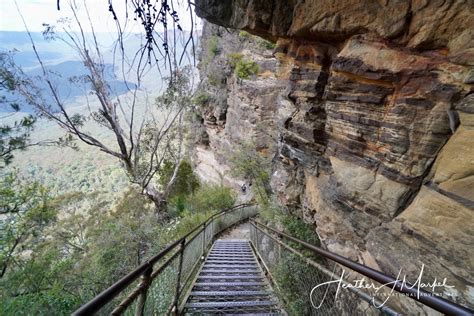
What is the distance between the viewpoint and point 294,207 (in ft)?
18.3

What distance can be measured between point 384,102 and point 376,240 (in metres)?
1.50

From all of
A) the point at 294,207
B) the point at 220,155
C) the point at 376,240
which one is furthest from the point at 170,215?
the point at 376,240

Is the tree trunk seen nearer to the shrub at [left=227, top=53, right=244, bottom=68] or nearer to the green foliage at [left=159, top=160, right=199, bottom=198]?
the green foliage at [left=159, top=160, right=199, bottom=198]

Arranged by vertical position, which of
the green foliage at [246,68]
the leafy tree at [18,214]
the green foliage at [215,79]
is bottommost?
the leafy tree at [18,214]

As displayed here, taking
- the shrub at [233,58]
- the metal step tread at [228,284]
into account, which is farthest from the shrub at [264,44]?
the metal step tread at [228,284]

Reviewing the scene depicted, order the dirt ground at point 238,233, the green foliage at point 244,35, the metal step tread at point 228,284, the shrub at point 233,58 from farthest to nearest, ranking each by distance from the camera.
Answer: the shrub at point 233,58
the green foliage at point 244,35
the dirt ground at point 238,233
the metal step tread at point 228,284

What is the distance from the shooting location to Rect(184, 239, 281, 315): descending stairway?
9.73 feet

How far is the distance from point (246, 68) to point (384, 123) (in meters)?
12.3

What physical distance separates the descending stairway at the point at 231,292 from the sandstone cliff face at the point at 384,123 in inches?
49.4

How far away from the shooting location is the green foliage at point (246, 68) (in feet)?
45.5

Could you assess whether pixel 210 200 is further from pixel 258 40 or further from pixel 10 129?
pixel 10 129

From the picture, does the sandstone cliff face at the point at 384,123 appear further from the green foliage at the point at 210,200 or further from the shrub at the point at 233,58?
the shrub at the point at 233,58

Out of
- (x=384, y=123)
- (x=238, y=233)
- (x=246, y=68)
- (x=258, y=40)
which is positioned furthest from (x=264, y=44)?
(x=384, y=123)

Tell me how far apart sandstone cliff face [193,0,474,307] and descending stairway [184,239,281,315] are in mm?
1255
